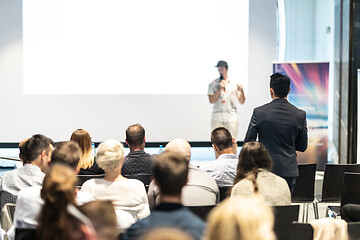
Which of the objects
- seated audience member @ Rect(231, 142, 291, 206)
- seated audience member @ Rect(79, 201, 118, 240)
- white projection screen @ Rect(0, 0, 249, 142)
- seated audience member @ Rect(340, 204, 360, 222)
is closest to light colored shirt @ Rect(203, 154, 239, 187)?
seated audience member @ Rect(231, 142, 291, 206)

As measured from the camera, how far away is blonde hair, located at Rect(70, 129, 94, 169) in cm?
457

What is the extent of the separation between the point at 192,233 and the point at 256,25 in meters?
6.95

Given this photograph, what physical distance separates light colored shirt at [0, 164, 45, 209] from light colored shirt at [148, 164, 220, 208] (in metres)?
0.74

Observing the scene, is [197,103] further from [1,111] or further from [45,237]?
[45,237]

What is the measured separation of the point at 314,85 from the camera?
7.77 m

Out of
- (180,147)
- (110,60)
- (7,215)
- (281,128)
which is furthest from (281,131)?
(110,60)

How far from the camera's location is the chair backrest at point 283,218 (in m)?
3.21

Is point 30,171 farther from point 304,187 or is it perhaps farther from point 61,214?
point 304,187

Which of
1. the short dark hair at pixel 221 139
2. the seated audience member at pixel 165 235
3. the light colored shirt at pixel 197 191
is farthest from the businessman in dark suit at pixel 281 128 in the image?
the seated audience member at pixel 165 235

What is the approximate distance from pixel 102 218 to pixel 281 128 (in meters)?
2.65

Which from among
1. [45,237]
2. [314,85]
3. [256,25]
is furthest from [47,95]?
[45,237]

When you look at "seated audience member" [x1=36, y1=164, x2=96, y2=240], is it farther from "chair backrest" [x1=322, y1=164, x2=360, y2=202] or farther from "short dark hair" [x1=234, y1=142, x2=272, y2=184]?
"chair backrest" [x1=322, y1=164, x2=360, y2=202]

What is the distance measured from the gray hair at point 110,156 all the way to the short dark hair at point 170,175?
3.68 ft

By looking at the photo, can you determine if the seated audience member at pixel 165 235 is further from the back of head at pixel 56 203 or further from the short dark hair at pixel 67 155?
the short dark hair at pixel 67 155
